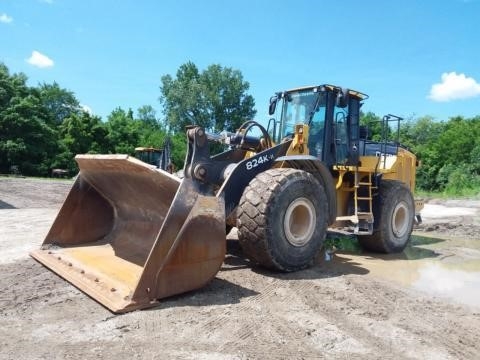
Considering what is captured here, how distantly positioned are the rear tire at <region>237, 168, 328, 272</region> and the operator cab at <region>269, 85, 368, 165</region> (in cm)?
165

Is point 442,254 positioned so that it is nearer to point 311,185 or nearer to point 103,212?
point 311,185

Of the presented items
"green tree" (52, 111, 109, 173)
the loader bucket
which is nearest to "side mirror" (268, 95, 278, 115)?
the loader bucket

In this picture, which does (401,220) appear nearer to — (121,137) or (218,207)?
(218,207)

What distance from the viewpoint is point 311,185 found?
5.52 meters

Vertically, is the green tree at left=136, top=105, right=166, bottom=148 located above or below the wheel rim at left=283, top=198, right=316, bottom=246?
above

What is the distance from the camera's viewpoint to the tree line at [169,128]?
31562 millimetres

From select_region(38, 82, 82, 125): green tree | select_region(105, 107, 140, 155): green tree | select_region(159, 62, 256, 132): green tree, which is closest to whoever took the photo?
select_region(105, 107, 140, 155): green tree

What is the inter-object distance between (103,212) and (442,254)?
19.4 feet

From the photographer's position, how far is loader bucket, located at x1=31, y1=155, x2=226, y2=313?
399 centimetres

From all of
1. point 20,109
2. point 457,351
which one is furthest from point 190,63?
point 457,351

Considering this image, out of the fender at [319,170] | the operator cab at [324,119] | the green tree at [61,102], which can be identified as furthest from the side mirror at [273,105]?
the green tree at [61,102]

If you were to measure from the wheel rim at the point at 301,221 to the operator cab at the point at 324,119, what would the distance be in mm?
1776

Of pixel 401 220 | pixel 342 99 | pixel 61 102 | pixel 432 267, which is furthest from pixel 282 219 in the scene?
pixel 61 102

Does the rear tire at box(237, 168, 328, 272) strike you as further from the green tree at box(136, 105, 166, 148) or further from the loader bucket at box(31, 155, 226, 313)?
the green tree at box(136, 105, 166, 148)
